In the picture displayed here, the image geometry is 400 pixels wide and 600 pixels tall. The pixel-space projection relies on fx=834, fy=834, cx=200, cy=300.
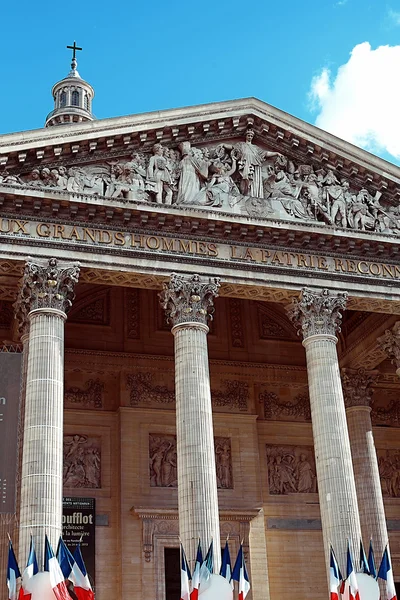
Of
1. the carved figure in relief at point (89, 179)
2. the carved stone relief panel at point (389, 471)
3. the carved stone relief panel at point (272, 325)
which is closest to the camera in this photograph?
the carved figure in relief at point (89, 179)

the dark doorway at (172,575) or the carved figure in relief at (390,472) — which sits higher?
the carved figure in relief at (390,472)

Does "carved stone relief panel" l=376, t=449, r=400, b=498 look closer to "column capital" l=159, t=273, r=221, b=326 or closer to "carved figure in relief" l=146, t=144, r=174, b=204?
"column capital" l=159, t=273, r=221, b=326

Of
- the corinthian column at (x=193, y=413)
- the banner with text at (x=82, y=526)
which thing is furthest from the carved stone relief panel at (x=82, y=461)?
the corinthian column at (x=193, y=413)

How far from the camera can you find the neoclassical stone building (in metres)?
20.2

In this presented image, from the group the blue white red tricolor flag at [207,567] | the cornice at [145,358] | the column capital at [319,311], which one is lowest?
the blue white red tricolor flag at [207,567]

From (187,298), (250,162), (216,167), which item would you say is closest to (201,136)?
(216,167)

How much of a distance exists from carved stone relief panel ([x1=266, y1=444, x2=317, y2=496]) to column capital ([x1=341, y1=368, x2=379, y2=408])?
96.6 inches

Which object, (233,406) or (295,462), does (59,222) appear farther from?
(295,462)

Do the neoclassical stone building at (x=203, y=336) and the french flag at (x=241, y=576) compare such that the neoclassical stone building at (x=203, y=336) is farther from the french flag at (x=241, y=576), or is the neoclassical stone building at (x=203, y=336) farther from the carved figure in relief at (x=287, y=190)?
the french flag at (x=241, y=576)

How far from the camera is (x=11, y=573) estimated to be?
54.1 feet

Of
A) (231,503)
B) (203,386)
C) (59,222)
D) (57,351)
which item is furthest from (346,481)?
(59,222)

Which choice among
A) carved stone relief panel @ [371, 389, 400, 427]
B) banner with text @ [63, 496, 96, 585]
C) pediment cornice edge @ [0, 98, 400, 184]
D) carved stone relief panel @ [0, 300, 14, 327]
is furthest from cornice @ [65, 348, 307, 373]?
pediment cornice edge @ [0, 98, 400, 184]

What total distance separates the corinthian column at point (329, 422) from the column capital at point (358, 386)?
16.6 ft

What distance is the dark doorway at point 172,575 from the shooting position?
945 inches
